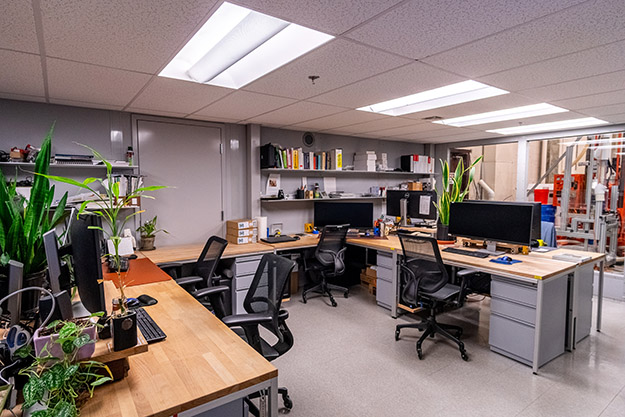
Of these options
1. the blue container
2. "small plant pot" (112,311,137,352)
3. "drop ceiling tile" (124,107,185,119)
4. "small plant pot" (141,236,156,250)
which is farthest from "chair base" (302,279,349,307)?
"small plant pot" (112,311,137,352)

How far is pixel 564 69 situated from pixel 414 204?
261 centimetres

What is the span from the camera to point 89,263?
1309mm

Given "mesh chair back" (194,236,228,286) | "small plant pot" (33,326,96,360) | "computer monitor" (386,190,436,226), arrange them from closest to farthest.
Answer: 1. "small plant pot" (33,326,96,360)
2. "mesh chair back" (194,236,228,286)
3. "computer monitor" (386,190,436,226)

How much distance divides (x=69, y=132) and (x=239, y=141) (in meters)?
A: 1.83

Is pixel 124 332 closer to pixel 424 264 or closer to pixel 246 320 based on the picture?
pixel 246 320

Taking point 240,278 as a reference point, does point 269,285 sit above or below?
above

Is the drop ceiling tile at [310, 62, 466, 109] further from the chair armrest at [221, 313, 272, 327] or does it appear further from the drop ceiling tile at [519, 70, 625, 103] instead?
the chair armrest at [221, 313, 272, 327]

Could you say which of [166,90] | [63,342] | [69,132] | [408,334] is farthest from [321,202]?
[63,342]

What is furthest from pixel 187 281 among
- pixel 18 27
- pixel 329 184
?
pixel 329 184

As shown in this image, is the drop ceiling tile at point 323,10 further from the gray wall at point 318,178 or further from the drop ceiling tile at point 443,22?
the gray wall at point 318,178

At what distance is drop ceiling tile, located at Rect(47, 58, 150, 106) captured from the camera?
7.68 ft

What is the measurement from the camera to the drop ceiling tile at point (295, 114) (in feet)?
11.3

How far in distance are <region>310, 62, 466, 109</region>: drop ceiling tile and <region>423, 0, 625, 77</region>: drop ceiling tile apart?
0.16 m

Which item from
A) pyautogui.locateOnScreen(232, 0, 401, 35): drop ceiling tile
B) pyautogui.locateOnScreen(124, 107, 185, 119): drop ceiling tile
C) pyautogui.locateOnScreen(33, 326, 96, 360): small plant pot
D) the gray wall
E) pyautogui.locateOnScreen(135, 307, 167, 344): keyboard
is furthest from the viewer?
the gray wall
